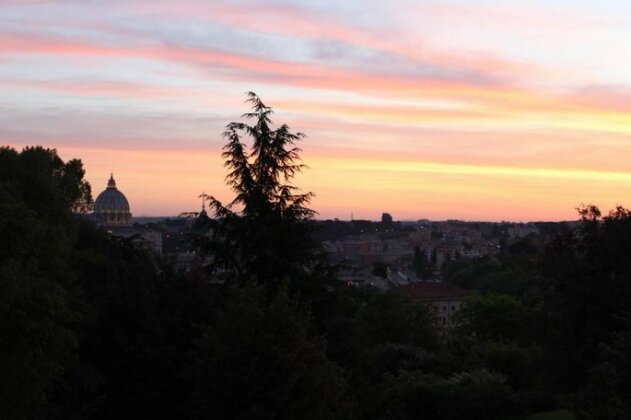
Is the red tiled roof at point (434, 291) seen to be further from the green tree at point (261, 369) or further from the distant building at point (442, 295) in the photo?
the green tree at point (261, 369)

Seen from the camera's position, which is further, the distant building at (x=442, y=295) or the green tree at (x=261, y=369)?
the distant building at (x=442, y=295)

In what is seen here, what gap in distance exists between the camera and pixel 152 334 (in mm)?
22781

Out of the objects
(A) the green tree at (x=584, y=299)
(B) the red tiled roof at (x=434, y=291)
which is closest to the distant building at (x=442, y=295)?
(B) the red tiled roof at (x=434, y=291)

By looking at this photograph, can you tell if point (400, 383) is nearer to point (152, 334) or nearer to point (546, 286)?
point (546, 286)

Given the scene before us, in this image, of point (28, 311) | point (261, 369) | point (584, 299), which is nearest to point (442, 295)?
point (584, 299)

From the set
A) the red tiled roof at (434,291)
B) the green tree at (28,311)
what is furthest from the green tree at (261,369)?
the red tiled roof at (434,291)

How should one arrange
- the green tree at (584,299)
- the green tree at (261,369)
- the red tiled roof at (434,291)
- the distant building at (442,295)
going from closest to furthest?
the green tree at (261,369) → the green tree at (584,299) → the distant building at (442,295) → the red tiled roof at (434,291)

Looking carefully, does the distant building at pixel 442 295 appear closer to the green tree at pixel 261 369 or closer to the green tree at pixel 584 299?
the green tree at pixel 584 299

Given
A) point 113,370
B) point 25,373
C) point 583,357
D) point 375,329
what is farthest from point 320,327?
point 375,329

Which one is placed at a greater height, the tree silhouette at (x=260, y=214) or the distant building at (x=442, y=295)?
the tree silhouette at (x=260, y=214)

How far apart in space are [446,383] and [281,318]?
12634 mm

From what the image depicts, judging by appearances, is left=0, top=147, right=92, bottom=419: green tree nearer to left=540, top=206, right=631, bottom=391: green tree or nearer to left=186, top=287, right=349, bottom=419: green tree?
left=186, top=287, right=349, bottom=419: green tree

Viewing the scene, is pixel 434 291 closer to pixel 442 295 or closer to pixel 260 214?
pixel 442 295

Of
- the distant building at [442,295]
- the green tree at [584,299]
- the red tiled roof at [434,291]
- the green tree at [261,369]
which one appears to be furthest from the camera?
the red tiled roof at [434,291]
